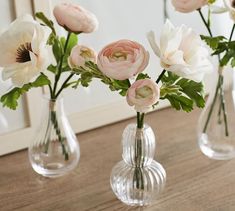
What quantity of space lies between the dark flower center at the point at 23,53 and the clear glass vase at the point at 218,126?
0.45 m

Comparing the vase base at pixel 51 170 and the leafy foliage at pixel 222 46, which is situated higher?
the leafy foliage at pixel 222 46

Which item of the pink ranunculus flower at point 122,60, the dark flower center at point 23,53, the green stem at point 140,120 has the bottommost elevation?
the green stem at point 140,120

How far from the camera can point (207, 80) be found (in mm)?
1468

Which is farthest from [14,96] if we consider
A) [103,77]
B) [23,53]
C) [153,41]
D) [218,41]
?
[218,41]

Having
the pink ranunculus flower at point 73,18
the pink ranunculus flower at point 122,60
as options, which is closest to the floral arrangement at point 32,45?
the pink ranunculus flower at point 73,18

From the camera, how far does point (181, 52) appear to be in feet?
2.60

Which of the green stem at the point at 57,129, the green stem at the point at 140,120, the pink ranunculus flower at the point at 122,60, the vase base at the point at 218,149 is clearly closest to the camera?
the pink ranunculus flower at the point at 122,60

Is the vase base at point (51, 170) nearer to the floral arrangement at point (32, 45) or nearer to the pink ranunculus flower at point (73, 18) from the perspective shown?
the floral arrangement at point (32, 45)

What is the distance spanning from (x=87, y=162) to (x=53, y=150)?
0.11m

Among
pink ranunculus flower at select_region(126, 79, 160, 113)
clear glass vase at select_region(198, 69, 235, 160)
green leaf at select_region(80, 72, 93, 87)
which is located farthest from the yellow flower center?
clear glass vase at select_region(198, 69, 235, 160)

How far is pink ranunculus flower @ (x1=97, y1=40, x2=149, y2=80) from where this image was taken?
0.78m

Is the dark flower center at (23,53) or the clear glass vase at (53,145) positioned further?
the clear glass vase at (53,145)

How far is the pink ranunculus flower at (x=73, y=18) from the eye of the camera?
2.93 feet

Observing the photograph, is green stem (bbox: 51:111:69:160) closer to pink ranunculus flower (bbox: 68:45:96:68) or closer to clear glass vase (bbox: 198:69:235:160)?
pink ranunculus flower (bbox: 68:45:96:68)
